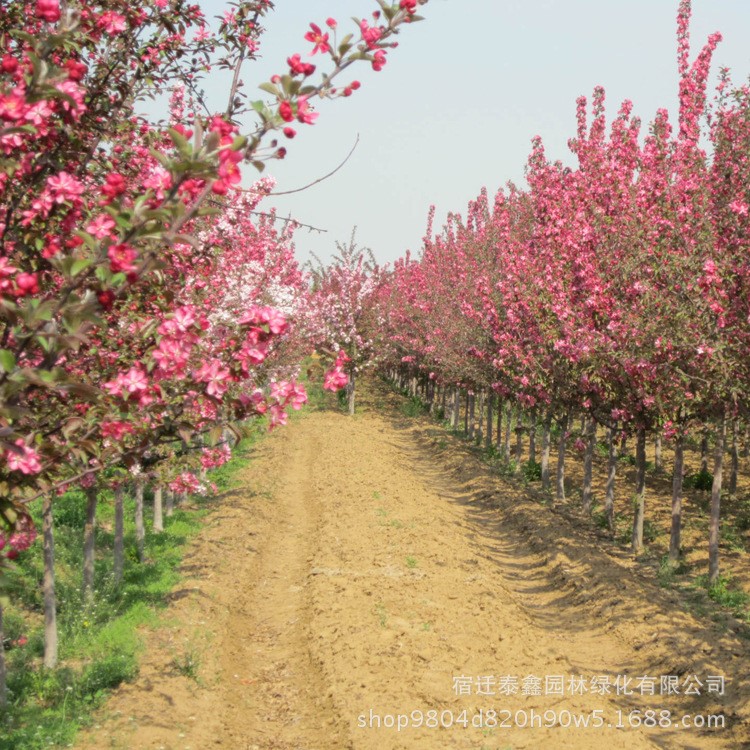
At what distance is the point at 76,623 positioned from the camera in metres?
10.7

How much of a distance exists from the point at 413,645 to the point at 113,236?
312 inches

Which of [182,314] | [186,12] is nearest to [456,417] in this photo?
[186,12]

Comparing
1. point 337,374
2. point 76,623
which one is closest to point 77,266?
point 337,374

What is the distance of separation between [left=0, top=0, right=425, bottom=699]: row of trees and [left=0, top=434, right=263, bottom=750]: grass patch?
920 millimetres

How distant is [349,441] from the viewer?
2947 centimetres

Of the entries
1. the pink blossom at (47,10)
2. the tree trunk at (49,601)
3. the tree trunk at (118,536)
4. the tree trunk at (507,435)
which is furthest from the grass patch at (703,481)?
the pink blossom at (47,10)

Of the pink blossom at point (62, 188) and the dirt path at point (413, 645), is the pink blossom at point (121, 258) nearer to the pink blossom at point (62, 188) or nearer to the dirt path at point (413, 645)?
the pink blossom at point (62, 188)

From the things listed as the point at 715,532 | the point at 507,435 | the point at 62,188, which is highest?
the point at 62,188

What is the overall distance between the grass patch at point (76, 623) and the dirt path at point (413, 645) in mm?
345

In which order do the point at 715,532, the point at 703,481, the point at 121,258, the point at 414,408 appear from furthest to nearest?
the point at 414,408 < the point at 703,481 < the point at 715,532 < the point at 121,258

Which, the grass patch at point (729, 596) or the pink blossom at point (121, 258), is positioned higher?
the pink blossom at point (121, 258)

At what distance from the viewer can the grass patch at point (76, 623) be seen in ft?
26.9

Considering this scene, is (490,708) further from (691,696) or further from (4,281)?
(4,281)

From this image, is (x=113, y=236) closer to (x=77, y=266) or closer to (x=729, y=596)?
(x=77, y=266)
